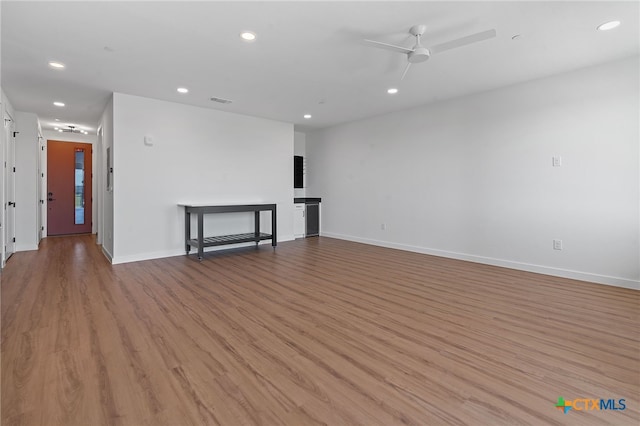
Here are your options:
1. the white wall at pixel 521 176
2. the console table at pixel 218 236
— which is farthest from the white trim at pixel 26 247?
the white wall at pixel 521 176

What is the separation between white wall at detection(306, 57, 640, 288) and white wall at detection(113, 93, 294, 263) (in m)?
2.19

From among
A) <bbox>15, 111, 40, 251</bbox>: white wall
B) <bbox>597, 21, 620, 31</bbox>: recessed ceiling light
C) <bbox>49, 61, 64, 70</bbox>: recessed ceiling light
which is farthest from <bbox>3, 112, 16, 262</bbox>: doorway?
<bbox>597, 21, 620, 31</bbox>: recessed ceiling light

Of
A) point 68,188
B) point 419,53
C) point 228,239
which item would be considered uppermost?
point 419,53

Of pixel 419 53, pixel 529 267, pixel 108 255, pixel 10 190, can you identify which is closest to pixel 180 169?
pixel 108 255

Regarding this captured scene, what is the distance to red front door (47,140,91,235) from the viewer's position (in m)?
7.54

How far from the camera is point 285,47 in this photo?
3.20 metres

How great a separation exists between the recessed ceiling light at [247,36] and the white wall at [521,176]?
138 inches

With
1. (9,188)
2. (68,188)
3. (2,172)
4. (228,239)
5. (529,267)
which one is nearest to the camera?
(529,267)

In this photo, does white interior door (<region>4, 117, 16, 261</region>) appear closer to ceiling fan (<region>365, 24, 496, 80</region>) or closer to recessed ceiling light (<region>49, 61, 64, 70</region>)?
recessed ceiling light (<region>49, 61, 64, 70</region>)

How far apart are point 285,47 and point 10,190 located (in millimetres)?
5421

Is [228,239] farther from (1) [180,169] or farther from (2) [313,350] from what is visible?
(2) [313,350]

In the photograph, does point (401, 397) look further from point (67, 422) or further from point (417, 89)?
point (417, 89)

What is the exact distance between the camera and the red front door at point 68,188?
24.7 feet

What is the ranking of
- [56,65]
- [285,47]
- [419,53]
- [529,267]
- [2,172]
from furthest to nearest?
[2,172], [529,267], [56,65], [285,47], [419,53]
